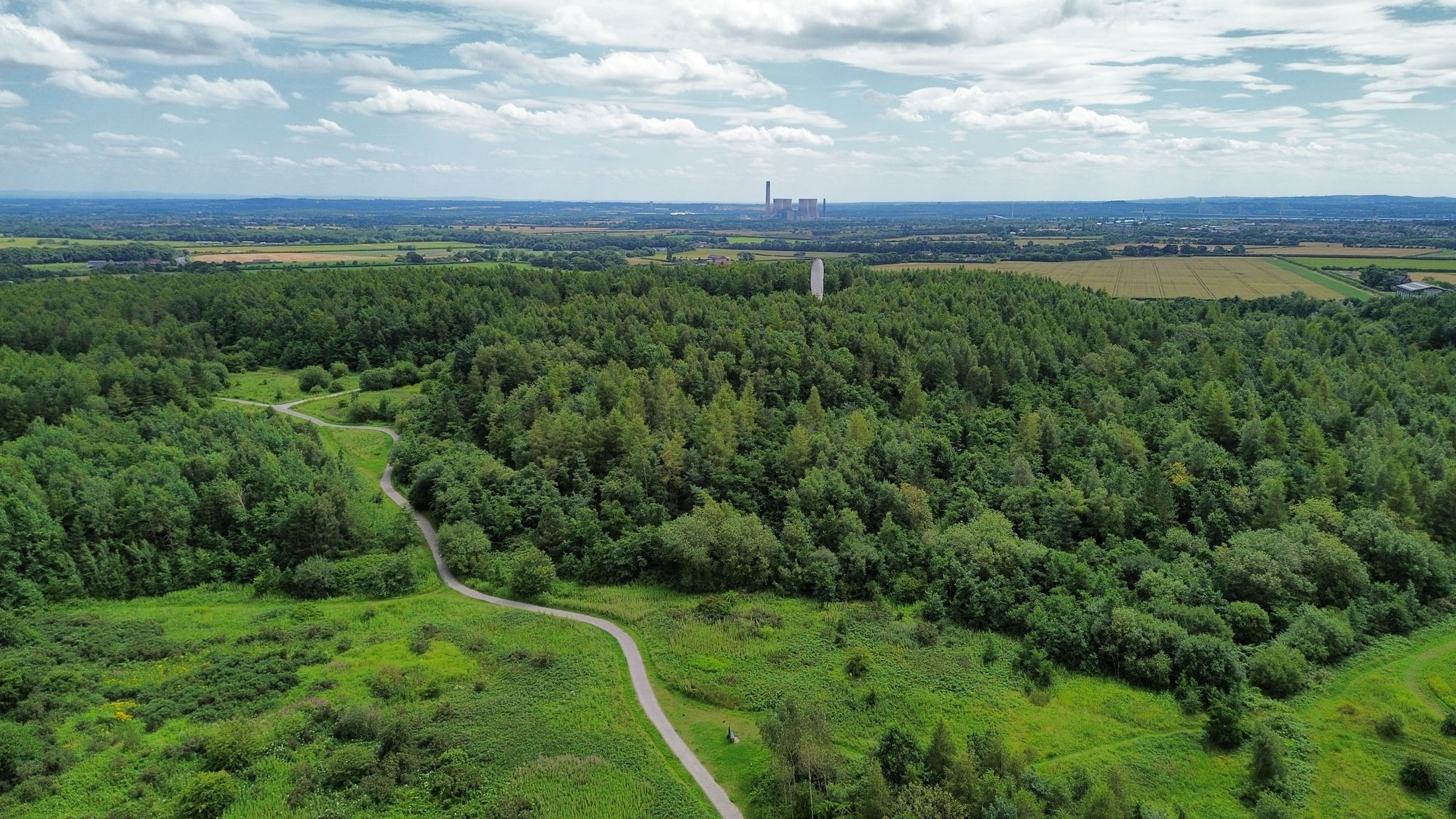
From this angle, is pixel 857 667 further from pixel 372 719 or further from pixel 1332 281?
pixel 1332 281

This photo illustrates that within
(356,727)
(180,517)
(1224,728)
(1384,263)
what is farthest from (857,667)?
(1384,263)

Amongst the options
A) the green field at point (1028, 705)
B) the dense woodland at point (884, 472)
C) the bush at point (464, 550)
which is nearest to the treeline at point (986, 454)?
the dense woodland at point (884, 472)

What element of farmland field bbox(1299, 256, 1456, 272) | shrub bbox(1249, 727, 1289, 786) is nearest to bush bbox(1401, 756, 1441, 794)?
shrub bbox(1249, 727, 1289, 786)

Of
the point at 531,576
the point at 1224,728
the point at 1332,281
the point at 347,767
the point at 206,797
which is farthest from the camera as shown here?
the point at 1332,281

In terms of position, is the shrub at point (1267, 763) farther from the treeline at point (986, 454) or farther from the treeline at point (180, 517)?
the treeline at point (180, 517)

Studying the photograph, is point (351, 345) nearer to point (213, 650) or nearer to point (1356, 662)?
point (213, 650)
